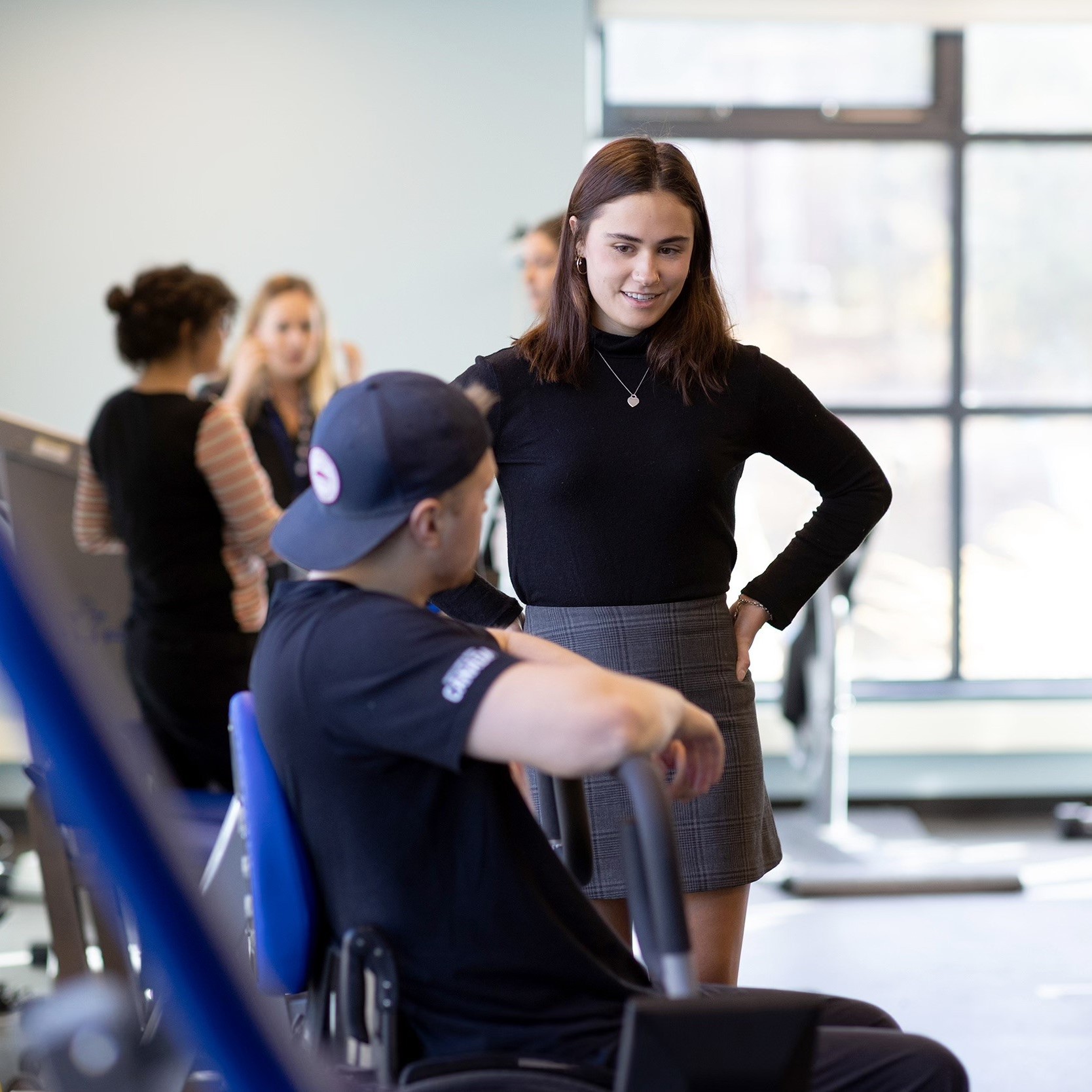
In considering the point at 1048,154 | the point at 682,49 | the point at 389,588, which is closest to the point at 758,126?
the point at 682,49

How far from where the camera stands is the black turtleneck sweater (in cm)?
165

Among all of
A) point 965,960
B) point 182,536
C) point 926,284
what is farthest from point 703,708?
point 926,284

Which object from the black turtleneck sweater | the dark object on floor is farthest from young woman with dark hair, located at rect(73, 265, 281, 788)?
the dark object on floor

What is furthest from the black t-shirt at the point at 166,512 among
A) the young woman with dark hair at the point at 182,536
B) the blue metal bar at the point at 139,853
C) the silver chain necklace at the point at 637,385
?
the blue metal bar at the point at 139,853

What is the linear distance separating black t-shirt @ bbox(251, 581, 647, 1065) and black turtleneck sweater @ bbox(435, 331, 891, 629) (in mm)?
563

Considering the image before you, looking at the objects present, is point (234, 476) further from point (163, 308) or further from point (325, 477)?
point (325, 477)

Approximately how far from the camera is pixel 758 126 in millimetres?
4844

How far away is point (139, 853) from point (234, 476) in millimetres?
2214

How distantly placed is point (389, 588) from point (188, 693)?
1590 millimetres

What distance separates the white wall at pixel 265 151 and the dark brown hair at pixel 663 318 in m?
2.87

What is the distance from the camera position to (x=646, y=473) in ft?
5.41

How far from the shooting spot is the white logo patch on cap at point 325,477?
3.69 feet

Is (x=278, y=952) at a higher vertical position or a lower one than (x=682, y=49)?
lower

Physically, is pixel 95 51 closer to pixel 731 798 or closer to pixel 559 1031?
pixel 731 798
